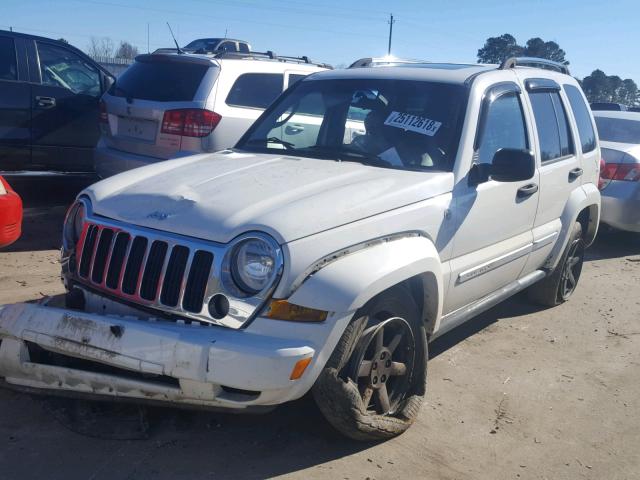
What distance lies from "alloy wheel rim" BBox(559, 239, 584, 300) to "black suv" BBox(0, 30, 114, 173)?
18.2 feet

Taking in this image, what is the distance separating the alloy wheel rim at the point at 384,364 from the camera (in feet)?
11.4

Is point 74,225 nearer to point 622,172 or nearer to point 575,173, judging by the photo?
point 575,173

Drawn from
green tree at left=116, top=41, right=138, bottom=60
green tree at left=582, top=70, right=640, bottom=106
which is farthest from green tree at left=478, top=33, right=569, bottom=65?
green tree at left=116, top=41, right=138, bottom=60

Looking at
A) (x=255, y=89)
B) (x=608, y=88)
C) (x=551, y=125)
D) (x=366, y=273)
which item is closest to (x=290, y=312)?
(x=366, y=273)

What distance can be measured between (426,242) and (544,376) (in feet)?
5.35

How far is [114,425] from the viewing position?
3.64 metres

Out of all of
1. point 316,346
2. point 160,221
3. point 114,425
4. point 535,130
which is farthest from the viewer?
point 535,130

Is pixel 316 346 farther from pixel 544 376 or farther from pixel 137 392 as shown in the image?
pixel 544 376

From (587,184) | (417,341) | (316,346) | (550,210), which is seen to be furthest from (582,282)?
(316,346)

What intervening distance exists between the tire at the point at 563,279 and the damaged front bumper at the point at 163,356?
3391 millimetres

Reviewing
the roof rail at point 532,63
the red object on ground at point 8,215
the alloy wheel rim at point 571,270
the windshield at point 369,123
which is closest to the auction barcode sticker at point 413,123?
the windshield at point 369,123

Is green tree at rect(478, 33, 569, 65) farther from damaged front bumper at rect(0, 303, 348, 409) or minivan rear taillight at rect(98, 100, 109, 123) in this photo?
damaged front bumper at rect(0, 303, 348, 409)

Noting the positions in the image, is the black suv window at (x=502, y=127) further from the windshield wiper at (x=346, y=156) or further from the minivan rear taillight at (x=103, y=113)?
the minivan rear taillight at (x=103, y=113)

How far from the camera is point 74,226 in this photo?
385 centimetres
